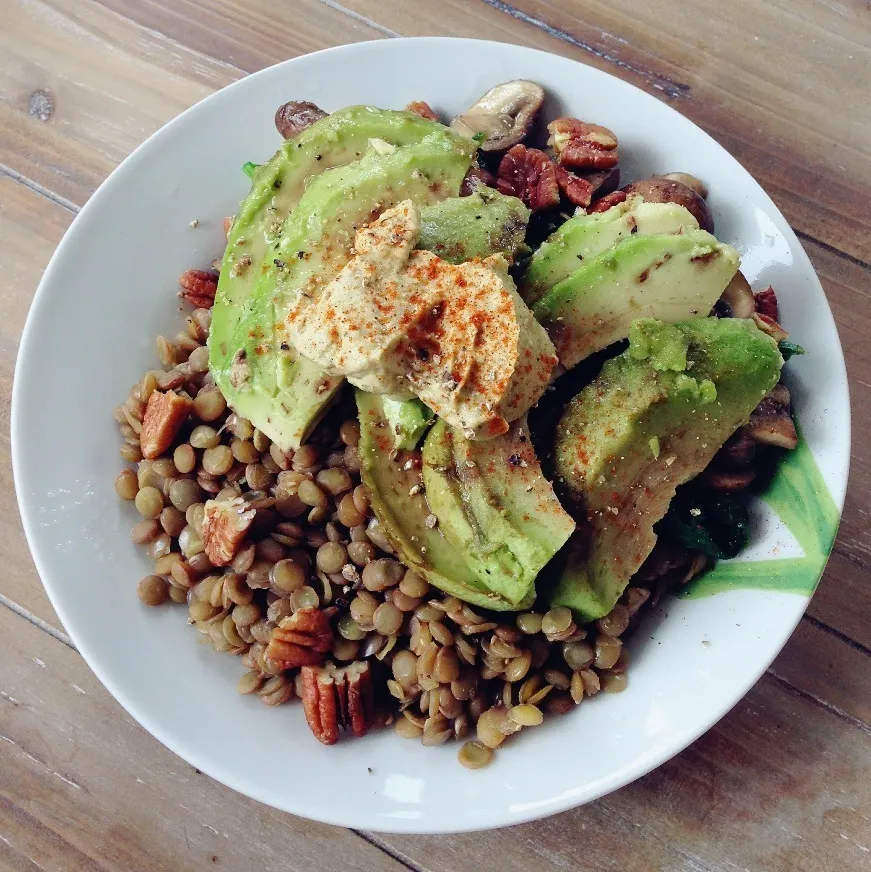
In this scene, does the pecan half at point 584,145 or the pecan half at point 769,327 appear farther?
the pecan half at point 584,145

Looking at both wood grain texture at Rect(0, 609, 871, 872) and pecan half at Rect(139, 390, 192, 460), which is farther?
wood grain texture at Rect(0, 609, 871, 872)

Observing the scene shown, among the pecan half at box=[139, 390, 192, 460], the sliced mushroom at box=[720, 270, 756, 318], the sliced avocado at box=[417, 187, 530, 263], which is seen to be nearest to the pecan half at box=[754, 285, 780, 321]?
the sliced mushroom at box=[720, 270, 756, 318]

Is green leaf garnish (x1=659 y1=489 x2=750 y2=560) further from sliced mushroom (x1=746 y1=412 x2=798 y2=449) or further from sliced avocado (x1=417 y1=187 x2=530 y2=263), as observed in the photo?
sliced avocado (x1=417 y1=187 x2=530 y2=263)

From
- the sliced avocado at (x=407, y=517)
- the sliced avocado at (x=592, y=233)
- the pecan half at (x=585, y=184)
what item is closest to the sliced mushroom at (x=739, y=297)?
the sliced avocado at (x=592, y=233)

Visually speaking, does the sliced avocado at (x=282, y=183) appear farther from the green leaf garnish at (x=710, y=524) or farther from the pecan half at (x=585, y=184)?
the green leaf garnish at (x=710, y=524)

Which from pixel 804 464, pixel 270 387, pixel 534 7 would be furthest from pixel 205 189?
pixel 804 464

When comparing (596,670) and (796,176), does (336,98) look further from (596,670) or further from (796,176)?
(596,670)

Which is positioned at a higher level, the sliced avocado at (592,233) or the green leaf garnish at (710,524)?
the sliced avocado at (592,233)

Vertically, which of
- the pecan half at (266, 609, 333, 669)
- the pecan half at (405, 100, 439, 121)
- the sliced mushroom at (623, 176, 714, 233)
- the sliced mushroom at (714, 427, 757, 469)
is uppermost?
the sliced mushroom at (623, 176, 714, 233)
